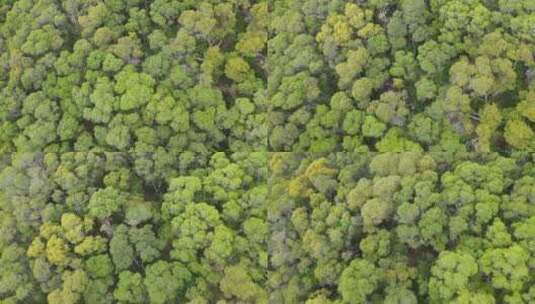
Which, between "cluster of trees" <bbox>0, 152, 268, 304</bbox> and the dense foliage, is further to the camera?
"cluster of trees" <bbox>0, 152, 268, 304</bbox>

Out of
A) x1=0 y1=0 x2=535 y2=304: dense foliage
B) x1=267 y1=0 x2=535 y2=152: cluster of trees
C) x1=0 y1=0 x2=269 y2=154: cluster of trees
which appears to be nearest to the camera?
x1=0 y1=0 x2=535 y2=304: dense foliage

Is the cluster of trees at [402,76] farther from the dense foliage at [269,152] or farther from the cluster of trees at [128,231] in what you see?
the cluster of trees at [128,231]

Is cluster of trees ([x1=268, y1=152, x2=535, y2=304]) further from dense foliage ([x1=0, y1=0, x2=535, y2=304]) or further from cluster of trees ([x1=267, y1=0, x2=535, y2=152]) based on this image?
cluster of trees ([x1=267, y1=0, x2=535, y2=152])

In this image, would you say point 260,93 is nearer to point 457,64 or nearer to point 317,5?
point 317,5

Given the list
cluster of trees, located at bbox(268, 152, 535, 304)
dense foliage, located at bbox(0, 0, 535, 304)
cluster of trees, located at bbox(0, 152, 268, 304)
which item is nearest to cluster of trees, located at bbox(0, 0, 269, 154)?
dense foliage, located at bbox(0, 0, 535, 304)

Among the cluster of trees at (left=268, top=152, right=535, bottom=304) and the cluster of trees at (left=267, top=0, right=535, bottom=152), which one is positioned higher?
the cluster of trees at (left=267, top=0, right=535, bottom=152)

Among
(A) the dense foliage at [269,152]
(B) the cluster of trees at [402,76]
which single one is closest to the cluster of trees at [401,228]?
(A) the dense foliage at [269,152]

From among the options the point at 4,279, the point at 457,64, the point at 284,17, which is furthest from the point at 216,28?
the point at 4,279
